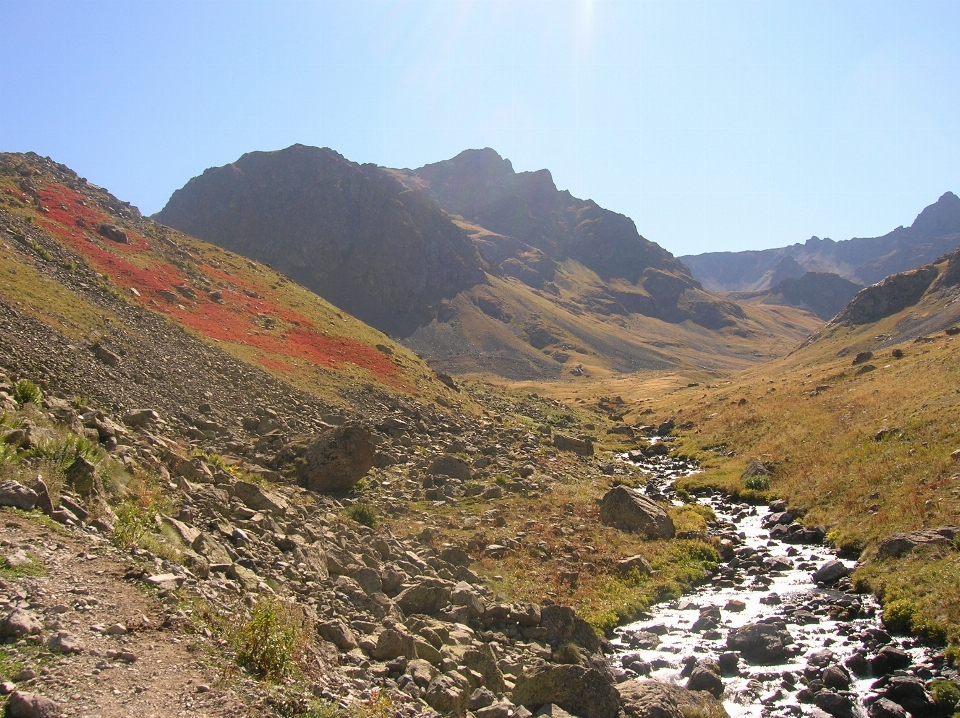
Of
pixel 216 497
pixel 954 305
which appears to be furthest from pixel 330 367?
pixel 954 305

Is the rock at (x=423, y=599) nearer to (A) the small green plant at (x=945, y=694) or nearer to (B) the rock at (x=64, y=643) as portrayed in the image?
(B) the rock at (x=64, y=643)

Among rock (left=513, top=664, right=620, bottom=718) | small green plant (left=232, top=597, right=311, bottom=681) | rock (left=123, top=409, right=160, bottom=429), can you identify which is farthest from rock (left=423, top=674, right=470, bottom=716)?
rock (left=123, top=409, right=160, bottom=429)

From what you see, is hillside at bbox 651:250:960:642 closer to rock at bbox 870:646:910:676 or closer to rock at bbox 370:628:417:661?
rock at bbox 870:646:910:676

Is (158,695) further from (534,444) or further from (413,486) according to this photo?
(534,444)

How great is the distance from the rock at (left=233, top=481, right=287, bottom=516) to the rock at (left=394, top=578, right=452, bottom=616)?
498cm

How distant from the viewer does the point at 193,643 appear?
362 inches

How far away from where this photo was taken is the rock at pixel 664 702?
13430mm

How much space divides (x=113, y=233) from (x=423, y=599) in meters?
53.9

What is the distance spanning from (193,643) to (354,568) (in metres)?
7.70

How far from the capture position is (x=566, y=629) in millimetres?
17234

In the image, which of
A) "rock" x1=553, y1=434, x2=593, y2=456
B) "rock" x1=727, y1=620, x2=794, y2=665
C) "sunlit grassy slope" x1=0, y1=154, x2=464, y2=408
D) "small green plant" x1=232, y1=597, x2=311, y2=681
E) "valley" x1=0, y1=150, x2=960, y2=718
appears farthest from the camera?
"rock" x1=553, y1=434, x2=593, y2=456

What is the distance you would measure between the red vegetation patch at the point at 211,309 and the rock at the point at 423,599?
29941 mm

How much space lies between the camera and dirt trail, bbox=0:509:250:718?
24.2 ft

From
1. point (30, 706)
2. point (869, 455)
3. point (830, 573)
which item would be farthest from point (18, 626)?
point (869, 455)
